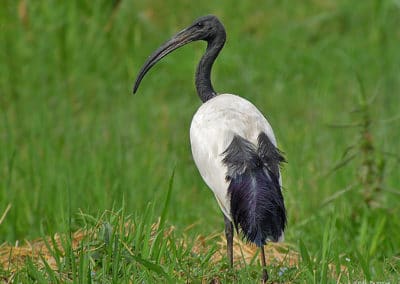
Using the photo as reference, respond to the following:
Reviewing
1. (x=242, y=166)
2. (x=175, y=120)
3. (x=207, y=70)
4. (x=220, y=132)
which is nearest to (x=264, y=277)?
(x=242, y=166)

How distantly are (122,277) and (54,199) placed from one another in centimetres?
263

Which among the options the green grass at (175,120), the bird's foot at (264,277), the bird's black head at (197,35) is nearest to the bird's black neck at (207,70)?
the bird's black head at (197,35)

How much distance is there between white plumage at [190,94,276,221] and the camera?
5.18 metres

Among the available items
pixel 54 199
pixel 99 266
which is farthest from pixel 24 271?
pixel 54 199

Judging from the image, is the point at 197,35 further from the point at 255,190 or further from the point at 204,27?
the point at 255,190

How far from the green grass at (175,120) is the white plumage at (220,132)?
0.37 metres

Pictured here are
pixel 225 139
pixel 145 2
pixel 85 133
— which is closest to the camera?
pixel 225 139

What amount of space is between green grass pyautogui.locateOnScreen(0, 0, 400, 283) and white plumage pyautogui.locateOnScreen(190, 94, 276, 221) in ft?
1.22

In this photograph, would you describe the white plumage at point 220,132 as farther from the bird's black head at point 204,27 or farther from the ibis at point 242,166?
the bird's black head at point 204,27

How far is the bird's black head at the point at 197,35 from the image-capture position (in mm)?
6004

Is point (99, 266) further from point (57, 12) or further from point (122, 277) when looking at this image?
point (57, 12)

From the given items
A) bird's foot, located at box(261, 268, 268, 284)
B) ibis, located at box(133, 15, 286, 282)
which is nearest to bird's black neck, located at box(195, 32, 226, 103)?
ibis, located at box(133, 15, 286, 282)

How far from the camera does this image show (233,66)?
10781 mm

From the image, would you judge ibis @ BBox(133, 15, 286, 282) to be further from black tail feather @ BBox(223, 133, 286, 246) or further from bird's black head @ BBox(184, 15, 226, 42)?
bird's black head @ BBox(184, 15, 226, 42)
